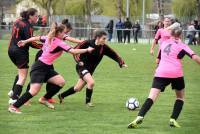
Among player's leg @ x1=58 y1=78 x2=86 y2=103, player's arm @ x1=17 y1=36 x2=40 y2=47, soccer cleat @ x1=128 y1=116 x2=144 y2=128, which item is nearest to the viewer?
soccer cleat @ x1=128 y1=116 x2=144 y2=128

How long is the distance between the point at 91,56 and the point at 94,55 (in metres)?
0.07

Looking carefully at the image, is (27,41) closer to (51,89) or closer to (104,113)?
(51,89)

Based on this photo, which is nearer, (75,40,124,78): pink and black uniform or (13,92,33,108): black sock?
(13,92,33,108): black sock

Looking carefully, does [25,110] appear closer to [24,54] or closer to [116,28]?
[24,54]

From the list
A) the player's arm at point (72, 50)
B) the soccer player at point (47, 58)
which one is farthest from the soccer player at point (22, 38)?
the player's arm at point (72, 50)

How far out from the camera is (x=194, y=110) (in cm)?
1238

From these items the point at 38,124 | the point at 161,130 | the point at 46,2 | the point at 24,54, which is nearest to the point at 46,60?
the point at 24,54

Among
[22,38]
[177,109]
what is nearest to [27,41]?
[22,38]

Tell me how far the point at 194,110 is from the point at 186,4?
60513mm

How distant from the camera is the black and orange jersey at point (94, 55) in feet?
40.7

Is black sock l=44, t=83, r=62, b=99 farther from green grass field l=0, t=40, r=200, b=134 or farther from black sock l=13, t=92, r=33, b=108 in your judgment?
black sock l=13, t=92, r=33, b=108

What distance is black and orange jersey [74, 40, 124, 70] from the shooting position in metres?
12.4

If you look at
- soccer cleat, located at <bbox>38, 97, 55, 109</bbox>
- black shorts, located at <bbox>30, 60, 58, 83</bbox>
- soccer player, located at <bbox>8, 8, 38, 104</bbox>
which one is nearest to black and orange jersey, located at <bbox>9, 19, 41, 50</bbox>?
soccer player, located at <bbox>8, 8, 38, 104</bbox>

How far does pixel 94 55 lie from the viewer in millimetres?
12578
